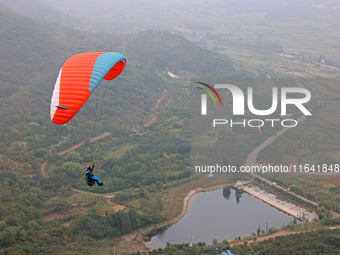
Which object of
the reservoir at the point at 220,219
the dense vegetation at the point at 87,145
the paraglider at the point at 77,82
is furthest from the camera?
the reservoir at the point at 220,219

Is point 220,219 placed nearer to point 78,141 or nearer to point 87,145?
point 87,145

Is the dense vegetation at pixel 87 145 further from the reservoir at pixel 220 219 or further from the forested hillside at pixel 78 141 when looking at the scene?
the reservoir at pixel 220 219

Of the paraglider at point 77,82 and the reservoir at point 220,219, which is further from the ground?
the paraglider at point 77,82

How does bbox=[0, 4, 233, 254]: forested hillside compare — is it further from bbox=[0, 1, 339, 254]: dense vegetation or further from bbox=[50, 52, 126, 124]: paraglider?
bbox=[50, 52, 126, 124]: paraglider

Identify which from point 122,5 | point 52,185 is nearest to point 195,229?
point 52,185

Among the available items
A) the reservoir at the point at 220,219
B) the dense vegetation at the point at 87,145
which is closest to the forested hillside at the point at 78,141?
the dense vegetation at the point at 87,145
